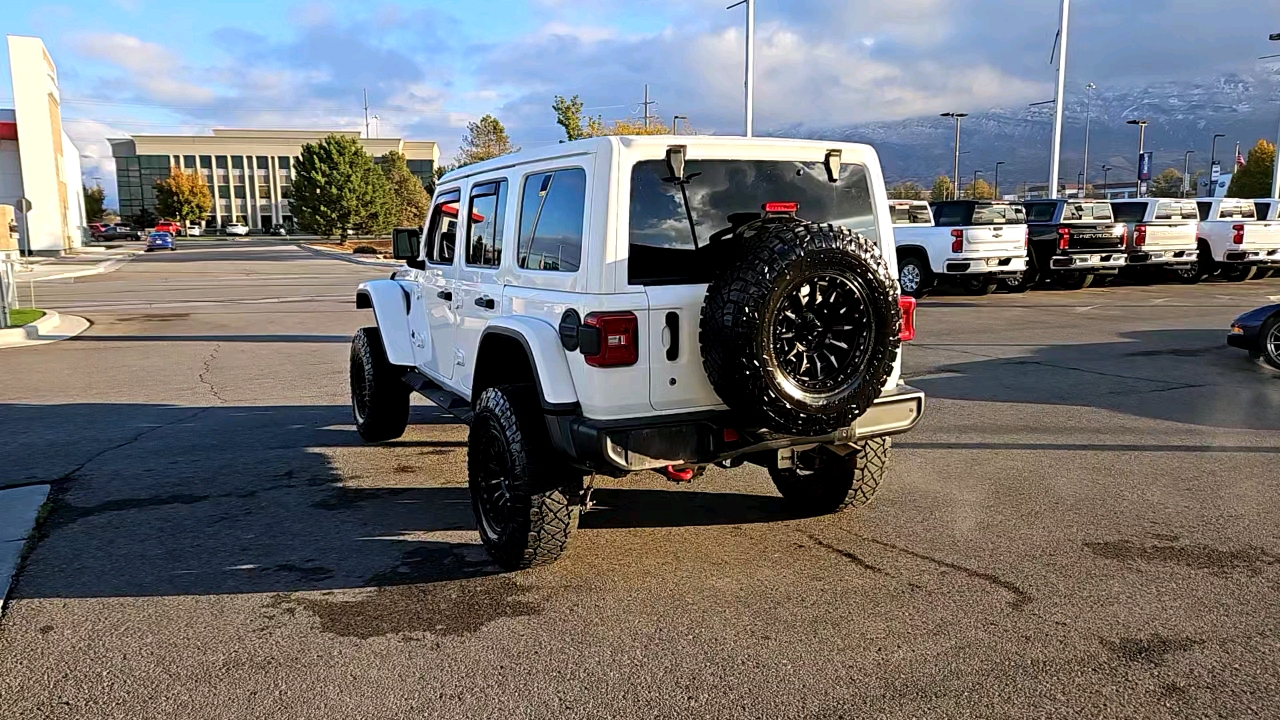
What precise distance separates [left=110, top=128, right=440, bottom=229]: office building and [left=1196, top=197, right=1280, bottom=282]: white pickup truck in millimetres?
99933

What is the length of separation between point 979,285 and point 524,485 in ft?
57.1

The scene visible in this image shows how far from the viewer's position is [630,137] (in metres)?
4.58

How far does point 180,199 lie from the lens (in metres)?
95.7

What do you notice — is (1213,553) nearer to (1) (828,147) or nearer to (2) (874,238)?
(2) (874,238)

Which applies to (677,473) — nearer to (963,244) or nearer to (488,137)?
(963,244)

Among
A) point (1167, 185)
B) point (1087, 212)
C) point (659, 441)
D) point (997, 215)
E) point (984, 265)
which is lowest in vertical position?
point (659, 441)

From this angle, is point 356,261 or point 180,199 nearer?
point 356,261

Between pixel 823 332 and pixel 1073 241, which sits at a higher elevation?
pixel 1073 241

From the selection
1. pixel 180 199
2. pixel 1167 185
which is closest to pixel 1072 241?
pixel 180 199

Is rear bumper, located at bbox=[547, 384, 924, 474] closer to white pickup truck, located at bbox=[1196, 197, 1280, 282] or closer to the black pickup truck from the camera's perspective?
the black pickup truck

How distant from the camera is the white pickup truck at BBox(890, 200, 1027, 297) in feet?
60.6

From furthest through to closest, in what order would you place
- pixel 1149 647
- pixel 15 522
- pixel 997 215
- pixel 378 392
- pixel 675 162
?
pixel 997 215 < pixel 378 392 < pixel 15 522 < pixel 675 162 < pixel 1149 647

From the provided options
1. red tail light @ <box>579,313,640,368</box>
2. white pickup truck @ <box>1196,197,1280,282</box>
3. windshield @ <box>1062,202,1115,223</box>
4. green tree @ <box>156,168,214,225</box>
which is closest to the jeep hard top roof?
red tail light @ <box>579,313,640,368</box>

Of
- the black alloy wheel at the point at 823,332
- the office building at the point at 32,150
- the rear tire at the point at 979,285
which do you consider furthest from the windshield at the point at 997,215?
the office building at the point at 32,150
